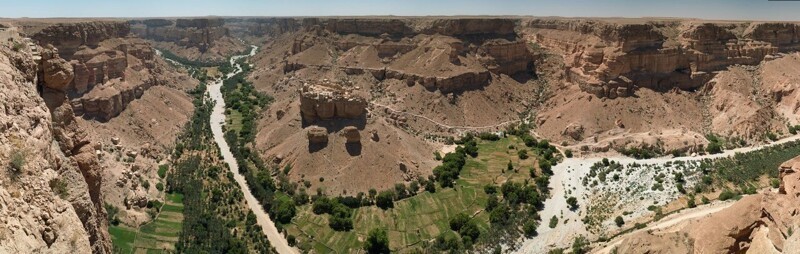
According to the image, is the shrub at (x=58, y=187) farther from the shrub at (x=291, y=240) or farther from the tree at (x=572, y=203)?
the tree at (x=572, y=203)

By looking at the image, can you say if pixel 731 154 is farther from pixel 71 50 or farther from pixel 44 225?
pixel 71 50

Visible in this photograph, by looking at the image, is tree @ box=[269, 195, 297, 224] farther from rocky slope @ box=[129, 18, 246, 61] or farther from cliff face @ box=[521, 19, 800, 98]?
rocky slope @ box=[129, 18, 246, 61]

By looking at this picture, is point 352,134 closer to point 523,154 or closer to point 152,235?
point 523,154

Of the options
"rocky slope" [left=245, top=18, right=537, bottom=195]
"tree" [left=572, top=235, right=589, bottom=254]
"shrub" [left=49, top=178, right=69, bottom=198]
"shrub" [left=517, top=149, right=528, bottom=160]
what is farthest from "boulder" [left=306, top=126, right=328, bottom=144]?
"shrub" [left=49, top=178, right=69, bottom=198]

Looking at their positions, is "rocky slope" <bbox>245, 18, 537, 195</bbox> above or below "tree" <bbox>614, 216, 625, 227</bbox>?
above

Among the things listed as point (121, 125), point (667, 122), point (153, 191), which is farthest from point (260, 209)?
point (667, 122)

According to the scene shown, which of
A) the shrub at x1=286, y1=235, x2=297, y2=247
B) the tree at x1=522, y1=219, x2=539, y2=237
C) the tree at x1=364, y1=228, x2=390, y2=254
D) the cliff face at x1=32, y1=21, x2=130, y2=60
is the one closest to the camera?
the tree at x1=364, y1=228, x2=390, y2=254

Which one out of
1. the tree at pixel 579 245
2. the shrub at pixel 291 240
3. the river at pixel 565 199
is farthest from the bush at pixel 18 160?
the river at pixel 565 199
